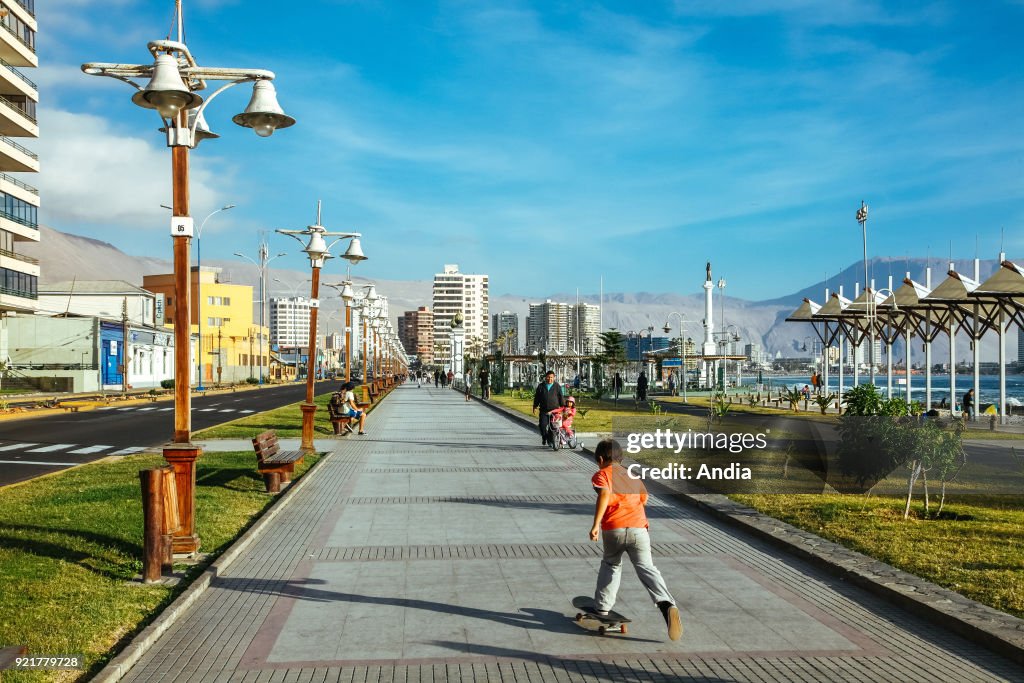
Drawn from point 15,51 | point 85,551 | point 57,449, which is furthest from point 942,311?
point 15,51

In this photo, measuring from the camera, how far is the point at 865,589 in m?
7.59

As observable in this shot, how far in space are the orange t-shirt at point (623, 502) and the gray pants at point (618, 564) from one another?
0.05m

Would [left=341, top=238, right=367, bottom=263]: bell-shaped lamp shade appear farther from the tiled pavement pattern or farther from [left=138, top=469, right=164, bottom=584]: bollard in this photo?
[left=138, top=469, right=164, bottom=584]: bollard

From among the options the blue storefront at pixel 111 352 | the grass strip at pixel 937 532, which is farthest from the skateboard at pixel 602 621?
the blue storefront at pixel 111 352

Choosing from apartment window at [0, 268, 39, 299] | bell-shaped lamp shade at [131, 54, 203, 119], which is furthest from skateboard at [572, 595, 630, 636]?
apartment window at [0, 268, 39, 299]

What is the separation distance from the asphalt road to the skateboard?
12.2 m

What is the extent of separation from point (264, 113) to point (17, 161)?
52.0 meters

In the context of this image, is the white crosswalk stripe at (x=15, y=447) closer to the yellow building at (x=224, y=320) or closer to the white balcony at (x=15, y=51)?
the white balcony at (x=15, y=51)

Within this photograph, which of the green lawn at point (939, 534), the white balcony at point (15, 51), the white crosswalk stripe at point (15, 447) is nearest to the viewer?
the green lawn at point (939, 534)

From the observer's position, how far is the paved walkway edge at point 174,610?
17.7ft

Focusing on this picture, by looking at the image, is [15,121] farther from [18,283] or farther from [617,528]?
[617,528]

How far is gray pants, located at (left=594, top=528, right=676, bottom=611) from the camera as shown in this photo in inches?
245

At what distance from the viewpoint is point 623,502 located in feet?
20.9

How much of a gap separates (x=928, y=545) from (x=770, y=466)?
6.19 metres
